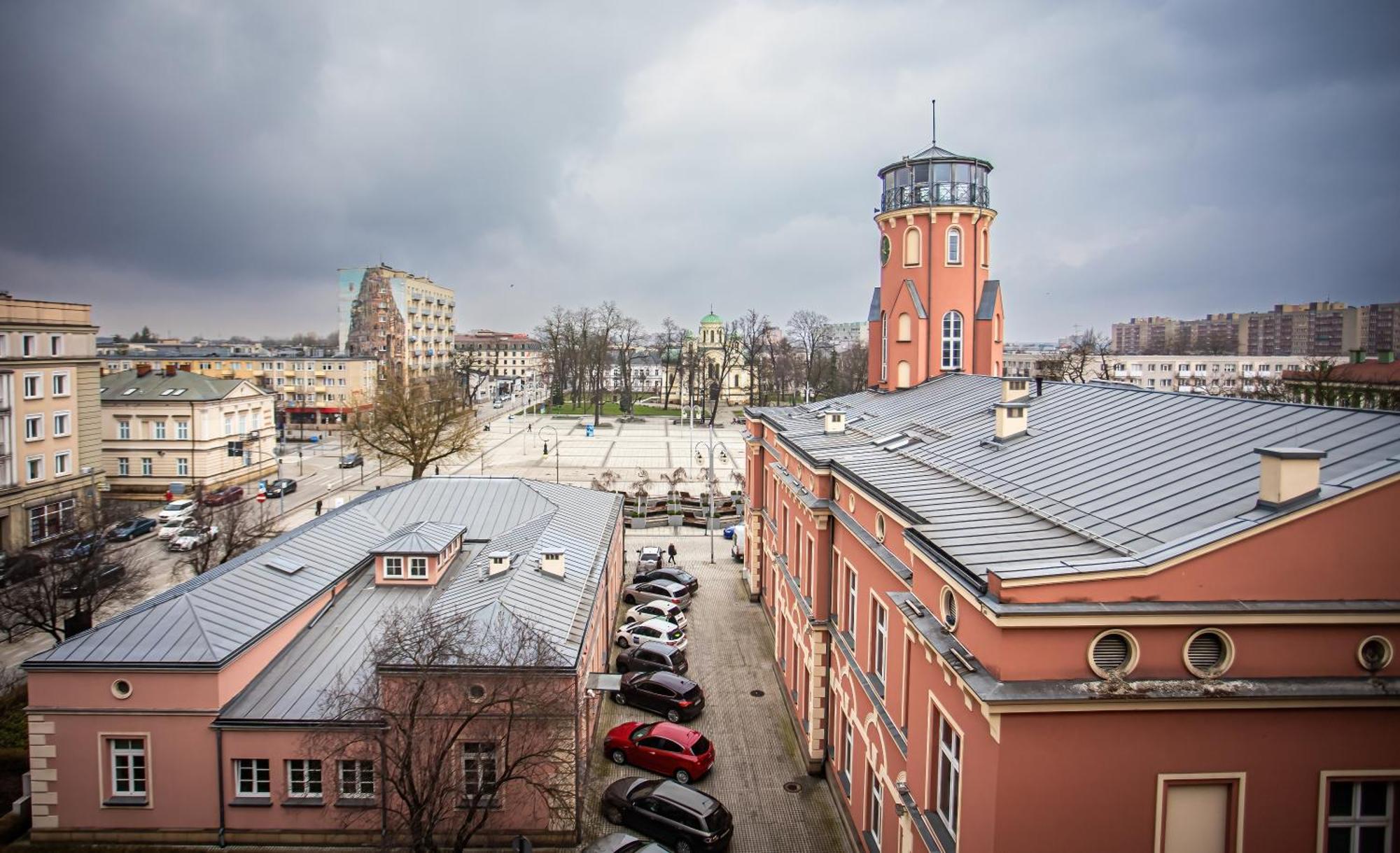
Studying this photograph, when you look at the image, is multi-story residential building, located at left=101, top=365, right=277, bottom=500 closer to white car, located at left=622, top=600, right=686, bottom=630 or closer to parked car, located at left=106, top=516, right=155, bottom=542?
parked car, located at left=106, top=516, right=155, bottom=542

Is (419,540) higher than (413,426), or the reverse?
(413,426)

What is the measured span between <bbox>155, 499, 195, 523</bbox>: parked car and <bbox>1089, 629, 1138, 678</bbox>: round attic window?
126 feet

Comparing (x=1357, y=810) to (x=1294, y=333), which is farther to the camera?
(x=1294, y=333)

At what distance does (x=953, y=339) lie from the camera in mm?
27484

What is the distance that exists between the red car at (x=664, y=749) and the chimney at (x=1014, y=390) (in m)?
9.74

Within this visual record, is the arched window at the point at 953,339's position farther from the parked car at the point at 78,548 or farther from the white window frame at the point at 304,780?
the parked car at the point at 78,548

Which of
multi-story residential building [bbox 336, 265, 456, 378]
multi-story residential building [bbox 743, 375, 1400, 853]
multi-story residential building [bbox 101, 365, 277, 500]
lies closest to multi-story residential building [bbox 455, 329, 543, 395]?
multi-story residential building [bbox 336, 265, 456, 378]

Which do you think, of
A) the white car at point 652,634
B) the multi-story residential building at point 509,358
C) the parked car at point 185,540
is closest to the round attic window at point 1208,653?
the white car at point 652,634

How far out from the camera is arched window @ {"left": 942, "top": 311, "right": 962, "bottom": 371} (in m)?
27.4

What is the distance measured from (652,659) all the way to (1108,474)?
558 inches

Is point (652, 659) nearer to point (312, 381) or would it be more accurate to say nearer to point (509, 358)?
point (312, 381)

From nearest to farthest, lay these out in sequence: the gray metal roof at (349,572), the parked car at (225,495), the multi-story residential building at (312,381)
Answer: the gray metal roof at (349,572) → the parked car at (225,495) → the multi-story residential building at (312,381)

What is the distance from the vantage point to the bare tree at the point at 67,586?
799 inches

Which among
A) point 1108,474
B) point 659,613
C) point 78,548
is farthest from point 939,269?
point 78,548
